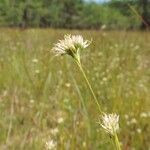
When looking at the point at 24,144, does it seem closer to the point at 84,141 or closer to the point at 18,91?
the point at 84,141

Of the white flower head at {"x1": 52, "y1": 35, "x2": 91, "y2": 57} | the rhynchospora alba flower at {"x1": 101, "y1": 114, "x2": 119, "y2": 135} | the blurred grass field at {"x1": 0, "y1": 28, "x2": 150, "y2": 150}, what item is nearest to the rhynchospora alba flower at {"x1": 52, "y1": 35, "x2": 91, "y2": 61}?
the white flower head at {"x1": 52, "y1": 35, "x2": 91, "y2": 57}

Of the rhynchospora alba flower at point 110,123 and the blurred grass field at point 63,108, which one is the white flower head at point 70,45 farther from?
the blurred grass field at point 63,108

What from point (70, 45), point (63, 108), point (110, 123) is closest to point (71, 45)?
point (70, 45)

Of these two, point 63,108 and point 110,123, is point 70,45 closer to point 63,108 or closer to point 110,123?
→ point 110,123

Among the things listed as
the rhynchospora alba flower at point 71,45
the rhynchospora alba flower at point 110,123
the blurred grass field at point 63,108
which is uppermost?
the rhynchospora alba flower at point 71,45

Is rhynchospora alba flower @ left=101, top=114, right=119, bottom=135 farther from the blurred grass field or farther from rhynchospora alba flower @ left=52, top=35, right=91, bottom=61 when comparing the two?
the blurred grass field

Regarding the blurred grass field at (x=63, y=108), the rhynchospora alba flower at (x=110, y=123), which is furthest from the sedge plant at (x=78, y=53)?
the blurred grass field at (x=63, y=108)

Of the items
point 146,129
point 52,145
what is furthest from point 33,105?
point 52,145
